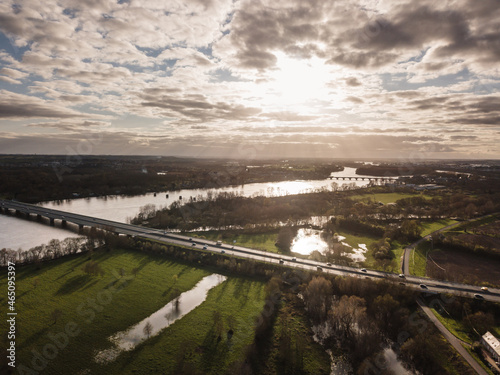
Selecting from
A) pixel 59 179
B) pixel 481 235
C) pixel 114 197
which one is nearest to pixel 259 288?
pixel 481 235

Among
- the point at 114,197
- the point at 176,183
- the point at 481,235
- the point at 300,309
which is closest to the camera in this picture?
the point at 300,309

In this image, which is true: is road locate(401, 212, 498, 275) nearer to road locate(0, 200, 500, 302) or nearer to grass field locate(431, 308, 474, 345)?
road locate(0, 200, 500, 302)

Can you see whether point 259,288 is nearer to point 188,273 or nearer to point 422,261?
point 188,273

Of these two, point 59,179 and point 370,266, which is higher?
point 59,179

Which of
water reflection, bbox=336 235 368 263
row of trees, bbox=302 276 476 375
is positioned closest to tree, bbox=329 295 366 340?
row of trees, bbox=302 276 476 375

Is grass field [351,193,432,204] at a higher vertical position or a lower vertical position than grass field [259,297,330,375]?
higher
